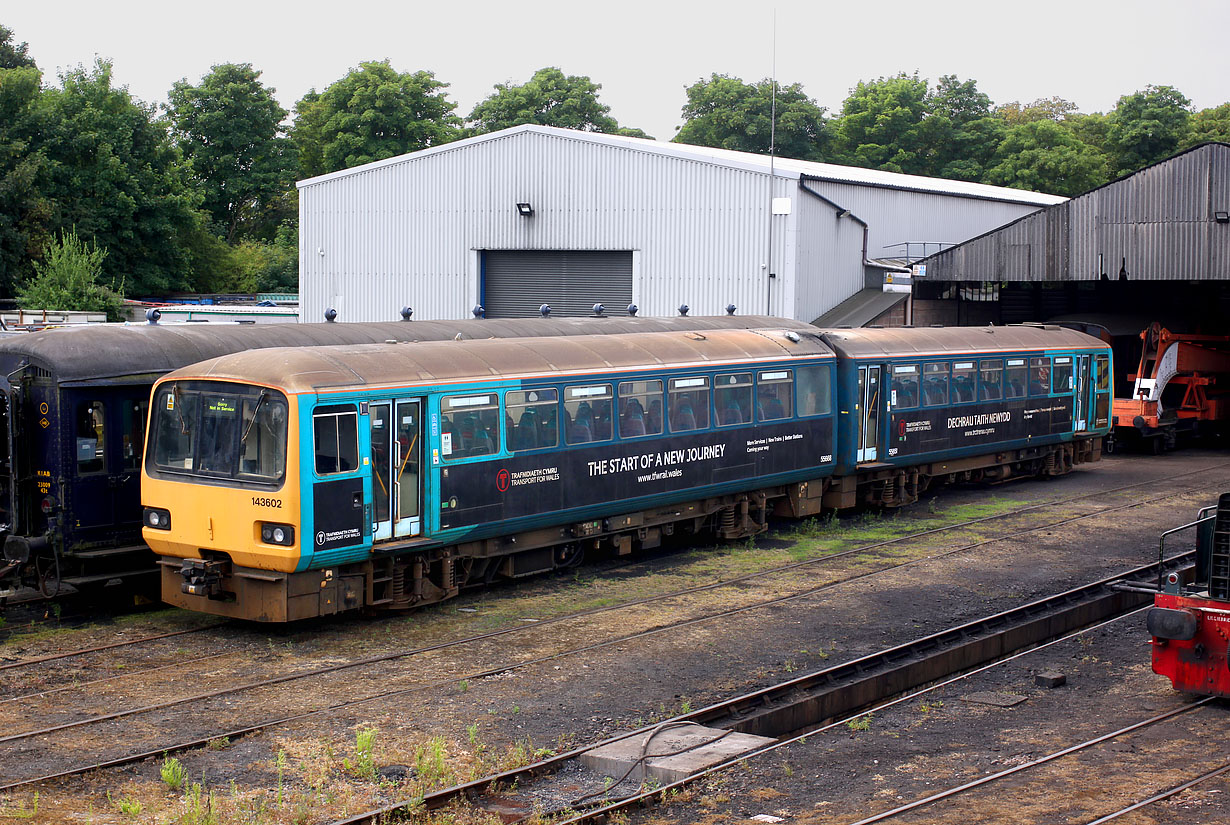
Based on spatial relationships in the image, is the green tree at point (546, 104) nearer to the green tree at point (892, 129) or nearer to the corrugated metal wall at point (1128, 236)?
the green tree at point (892, 129)

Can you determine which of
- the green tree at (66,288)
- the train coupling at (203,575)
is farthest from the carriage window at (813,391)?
the green tree at (66,288)

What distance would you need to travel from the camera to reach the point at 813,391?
64.6 feet

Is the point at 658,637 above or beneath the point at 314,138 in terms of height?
beneath

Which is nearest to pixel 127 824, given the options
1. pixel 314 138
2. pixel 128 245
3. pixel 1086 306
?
pixel 1086 306

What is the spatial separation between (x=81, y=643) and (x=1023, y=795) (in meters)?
9.00

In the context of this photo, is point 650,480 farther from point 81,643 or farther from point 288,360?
point 81,643

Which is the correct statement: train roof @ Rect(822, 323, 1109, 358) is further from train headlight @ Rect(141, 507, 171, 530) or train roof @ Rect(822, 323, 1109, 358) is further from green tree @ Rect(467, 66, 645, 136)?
green tree @ Rect(467, 66, 645, 136)

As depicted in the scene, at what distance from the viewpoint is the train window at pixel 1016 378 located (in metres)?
23.8

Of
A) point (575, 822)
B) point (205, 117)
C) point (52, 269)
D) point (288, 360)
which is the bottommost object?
point (575, 822)

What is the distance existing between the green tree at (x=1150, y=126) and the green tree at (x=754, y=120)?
52.3ft

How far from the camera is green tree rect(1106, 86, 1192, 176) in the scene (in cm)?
6662

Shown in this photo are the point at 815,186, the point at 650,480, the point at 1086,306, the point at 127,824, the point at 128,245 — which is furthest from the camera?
the point at 128,245

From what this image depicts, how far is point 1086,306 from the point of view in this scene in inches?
1473

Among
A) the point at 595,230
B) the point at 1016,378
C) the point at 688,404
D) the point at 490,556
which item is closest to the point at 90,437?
the point at 490,556
